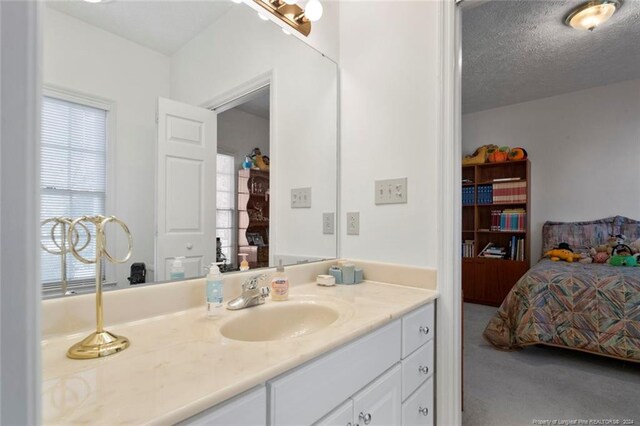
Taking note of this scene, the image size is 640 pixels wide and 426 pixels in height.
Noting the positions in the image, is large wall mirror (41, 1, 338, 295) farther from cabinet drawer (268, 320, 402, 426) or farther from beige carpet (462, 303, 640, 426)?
beige carpet (462, 303, 640, 426)

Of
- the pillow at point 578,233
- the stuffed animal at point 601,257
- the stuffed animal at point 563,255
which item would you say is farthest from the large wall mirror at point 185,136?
the pillow at point 578,233

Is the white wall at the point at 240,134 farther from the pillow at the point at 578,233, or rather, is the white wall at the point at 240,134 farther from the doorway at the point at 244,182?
the pillow at the point at 578,233

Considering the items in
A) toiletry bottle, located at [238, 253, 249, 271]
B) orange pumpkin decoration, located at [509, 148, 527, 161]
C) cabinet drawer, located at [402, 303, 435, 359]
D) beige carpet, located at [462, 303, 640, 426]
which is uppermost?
orange pumpkin decoration, located at [509, 148, 527, 161]

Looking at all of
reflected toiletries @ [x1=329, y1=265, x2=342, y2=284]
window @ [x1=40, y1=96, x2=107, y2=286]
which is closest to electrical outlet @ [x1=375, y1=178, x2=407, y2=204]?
reflected toiletries @ [x1=329, y1=265, x2=342, y2=284]

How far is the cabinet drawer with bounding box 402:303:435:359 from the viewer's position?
43.6 inches

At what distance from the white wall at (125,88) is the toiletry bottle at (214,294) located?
0.68 ft

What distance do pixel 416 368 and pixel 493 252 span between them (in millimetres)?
3530

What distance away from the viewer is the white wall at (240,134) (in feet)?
4.15

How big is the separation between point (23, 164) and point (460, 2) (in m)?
1.62

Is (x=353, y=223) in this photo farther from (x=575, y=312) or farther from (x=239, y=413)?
(x=575, y=312)

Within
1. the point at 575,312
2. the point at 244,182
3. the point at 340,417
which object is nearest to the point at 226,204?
the point at 244,182

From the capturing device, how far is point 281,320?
1.17 metres

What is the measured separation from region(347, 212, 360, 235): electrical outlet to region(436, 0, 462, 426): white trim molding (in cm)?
43

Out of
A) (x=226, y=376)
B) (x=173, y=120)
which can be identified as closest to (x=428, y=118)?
(x=173, y=120)
